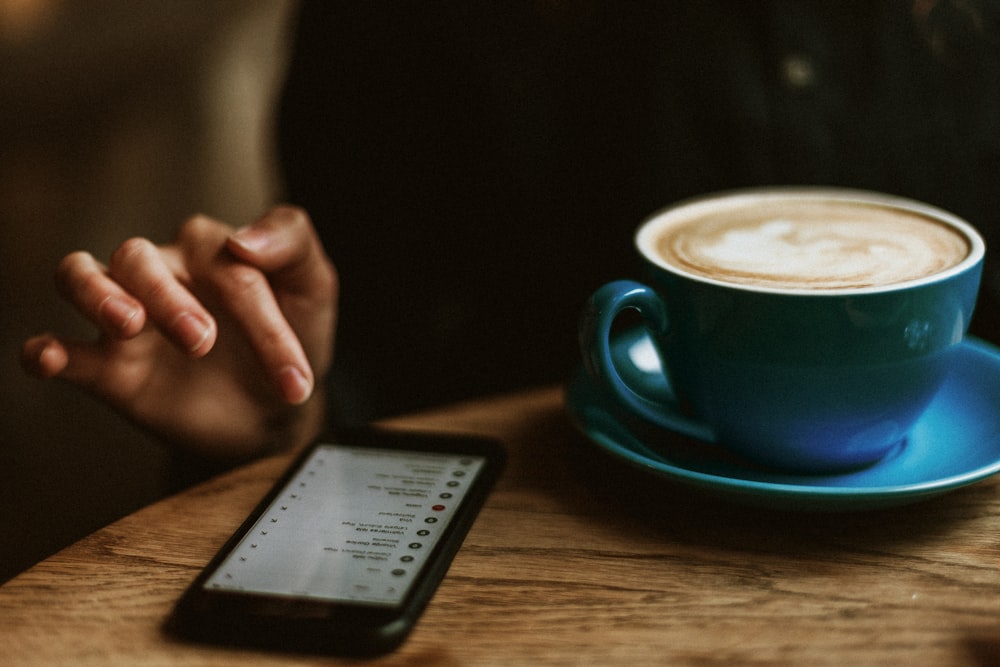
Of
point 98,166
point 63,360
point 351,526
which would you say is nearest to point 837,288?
point 351,526

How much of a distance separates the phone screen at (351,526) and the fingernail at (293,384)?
0.04 meters

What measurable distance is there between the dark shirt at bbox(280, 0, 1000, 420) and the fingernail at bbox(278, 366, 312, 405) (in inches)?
13.8

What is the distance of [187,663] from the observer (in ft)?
1.32

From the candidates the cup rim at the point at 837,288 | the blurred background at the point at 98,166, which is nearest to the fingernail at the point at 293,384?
the cup rim at the point at 837,288

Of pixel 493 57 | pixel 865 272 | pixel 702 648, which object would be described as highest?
pixel 493 57

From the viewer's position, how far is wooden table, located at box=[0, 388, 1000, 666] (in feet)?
1.32

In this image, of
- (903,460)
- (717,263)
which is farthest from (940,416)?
(717,263)

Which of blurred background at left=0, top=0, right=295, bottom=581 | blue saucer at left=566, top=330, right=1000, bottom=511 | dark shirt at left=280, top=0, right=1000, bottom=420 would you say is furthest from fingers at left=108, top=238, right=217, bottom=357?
blurred background at left=0, top=0, right=295, bottom=581

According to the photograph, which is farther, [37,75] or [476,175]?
[37,75]

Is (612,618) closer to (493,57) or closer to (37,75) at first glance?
(493,57)

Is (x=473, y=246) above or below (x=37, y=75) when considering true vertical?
below

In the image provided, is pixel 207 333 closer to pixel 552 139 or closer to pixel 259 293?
pixel 259 293

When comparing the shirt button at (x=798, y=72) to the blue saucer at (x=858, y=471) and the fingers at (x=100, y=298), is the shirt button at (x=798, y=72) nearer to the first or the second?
the blue saucer at (x=858, y=471)

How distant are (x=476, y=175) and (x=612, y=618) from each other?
27.5 inches
